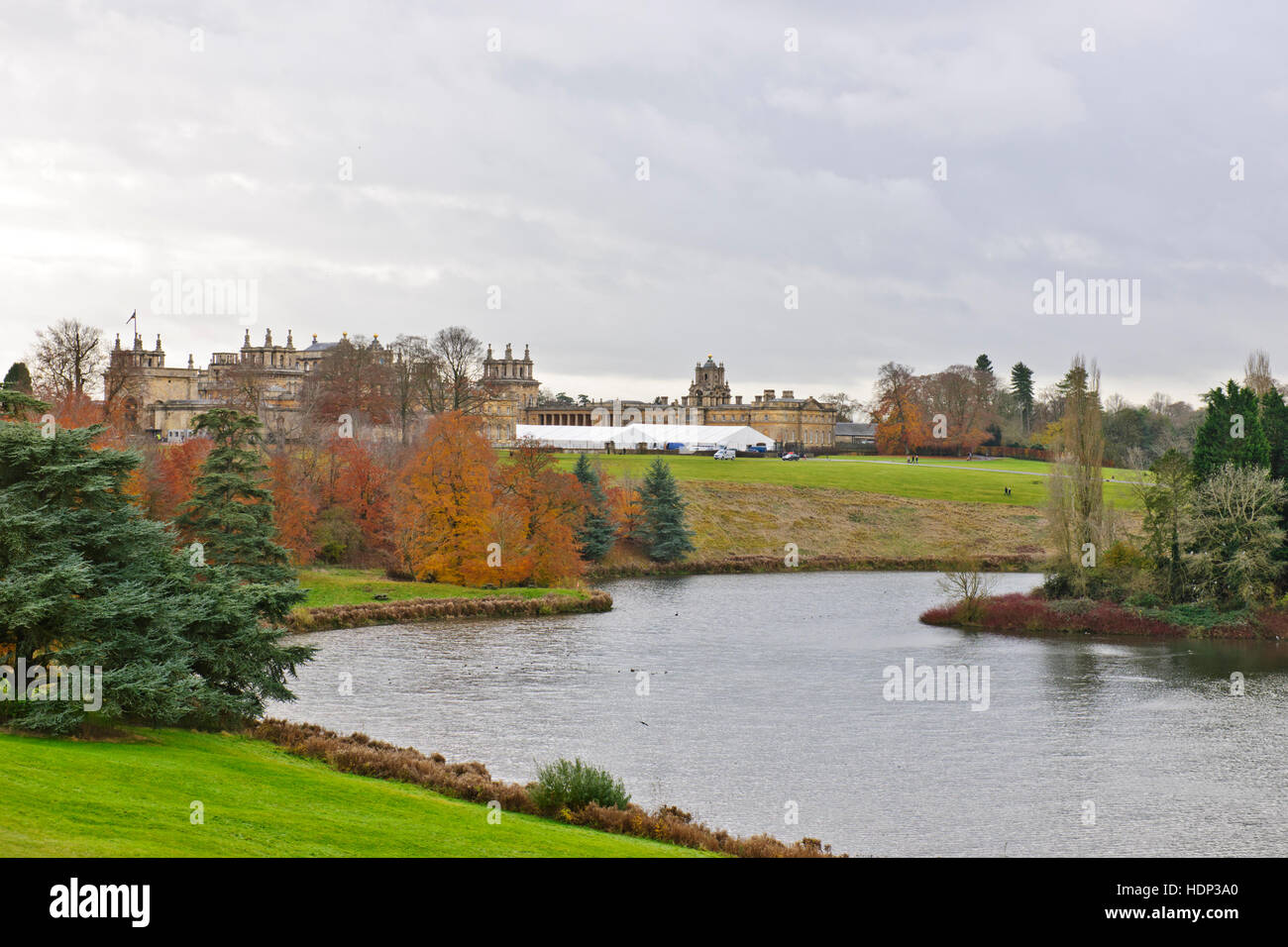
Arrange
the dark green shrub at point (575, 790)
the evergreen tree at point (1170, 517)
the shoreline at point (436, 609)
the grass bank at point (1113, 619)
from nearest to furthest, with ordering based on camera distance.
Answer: the dark green shrub at point (575, 790)
the grass bank at point (1113, 619)
the shoreline at point (436, 609)
the evergreen tree at point (1170, 517)

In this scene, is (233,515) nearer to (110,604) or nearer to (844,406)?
(110,604)

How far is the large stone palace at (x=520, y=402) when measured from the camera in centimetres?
11150

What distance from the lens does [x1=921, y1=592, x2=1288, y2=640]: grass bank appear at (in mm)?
40031

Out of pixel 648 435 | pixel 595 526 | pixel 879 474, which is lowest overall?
pixel 595 526

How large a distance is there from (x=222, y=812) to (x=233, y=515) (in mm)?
21051

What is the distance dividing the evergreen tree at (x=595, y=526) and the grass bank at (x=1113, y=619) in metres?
22.7

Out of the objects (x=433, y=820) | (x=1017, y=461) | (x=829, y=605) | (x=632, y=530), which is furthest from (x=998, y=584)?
(x=1017, y=461)

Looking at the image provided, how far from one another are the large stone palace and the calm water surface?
72194 mm

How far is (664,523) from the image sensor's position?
219 ft

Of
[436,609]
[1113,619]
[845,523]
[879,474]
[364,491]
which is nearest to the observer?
[1113,619]

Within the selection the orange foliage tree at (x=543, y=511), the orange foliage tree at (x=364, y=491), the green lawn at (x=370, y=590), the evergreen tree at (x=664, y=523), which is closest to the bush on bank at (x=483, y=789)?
the green lawn at (x=370, y=590)

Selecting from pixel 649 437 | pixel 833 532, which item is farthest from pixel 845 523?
pixel 649 437

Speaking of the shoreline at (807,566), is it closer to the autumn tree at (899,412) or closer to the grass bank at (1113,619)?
the grass bank at (1113,619)
